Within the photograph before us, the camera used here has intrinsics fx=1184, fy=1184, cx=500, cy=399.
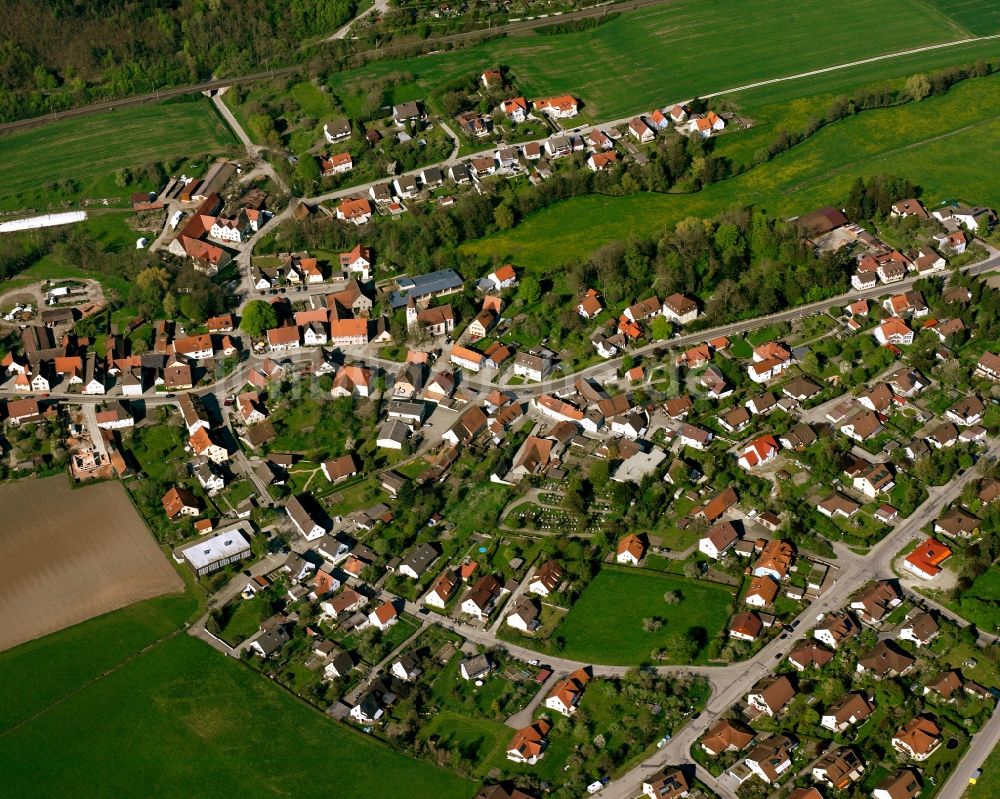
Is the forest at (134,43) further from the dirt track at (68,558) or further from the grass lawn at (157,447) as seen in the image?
the dirt track at (68,558)

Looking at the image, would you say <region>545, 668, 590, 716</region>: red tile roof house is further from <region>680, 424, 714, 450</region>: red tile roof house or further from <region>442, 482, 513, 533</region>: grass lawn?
<region>680, 424, 714, 450</region>: red tile roof house

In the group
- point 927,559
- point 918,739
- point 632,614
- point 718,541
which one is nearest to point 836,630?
point 918,739

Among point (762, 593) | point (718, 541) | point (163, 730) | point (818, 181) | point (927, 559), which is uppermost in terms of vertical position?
point (818, 181)

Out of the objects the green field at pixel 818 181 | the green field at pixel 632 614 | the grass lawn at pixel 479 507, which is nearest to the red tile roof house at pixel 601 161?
the green field at pixel 818 181

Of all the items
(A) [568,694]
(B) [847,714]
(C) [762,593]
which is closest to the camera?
(B) [847,714]

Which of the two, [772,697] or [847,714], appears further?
[772,697]

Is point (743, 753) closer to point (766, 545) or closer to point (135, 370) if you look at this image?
point (766, 545)

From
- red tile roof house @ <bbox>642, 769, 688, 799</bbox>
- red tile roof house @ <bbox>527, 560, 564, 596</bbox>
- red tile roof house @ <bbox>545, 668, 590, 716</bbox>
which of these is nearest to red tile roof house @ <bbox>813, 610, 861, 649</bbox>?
red tile roof house @ <bbox>642, 769, 688, 799</bbox>

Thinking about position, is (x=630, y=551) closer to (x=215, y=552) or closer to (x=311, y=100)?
(x=215, y=552)
